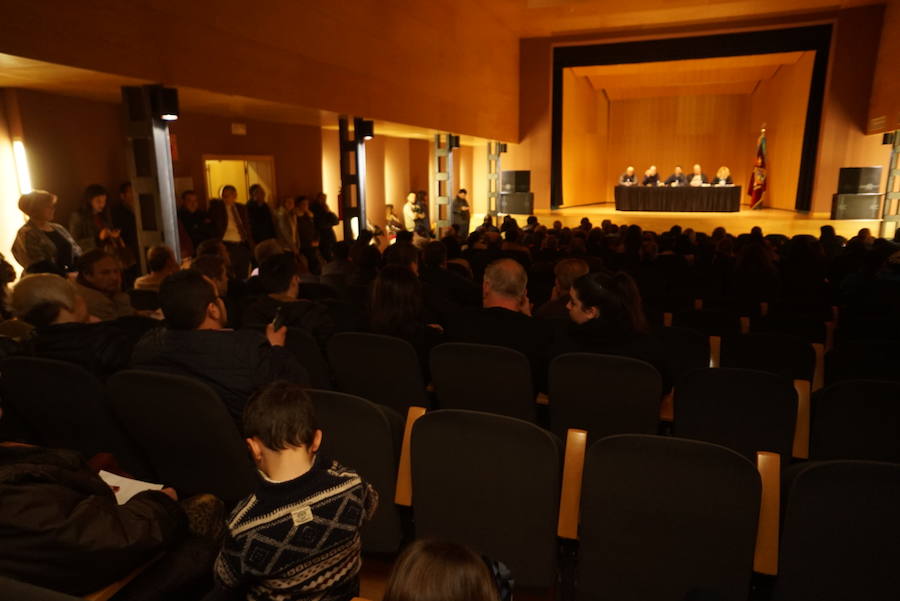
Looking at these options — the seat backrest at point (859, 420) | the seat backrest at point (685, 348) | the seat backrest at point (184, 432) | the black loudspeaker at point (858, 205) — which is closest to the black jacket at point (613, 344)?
the seat backrest at point (685, 348)

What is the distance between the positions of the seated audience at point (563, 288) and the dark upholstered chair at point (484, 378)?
1.16 meters

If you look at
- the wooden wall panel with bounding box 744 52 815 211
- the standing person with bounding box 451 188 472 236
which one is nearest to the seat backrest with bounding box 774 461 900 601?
the standing person with bounding box 451 188 472 236

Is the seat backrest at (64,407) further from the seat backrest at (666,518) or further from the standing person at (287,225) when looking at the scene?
the standing person at (287,225)

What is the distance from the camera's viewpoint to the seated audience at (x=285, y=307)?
3355 millimetres

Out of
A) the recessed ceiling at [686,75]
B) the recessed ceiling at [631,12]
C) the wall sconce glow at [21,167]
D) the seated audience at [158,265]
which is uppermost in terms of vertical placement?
the recessed ceiling at [631,12]

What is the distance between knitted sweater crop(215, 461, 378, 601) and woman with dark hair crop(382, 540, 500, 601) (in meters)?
0.56

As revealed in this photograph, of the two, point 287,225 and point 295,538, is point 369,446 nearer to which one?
point 295,538

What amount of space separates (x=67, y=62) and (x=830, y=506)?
5.13 metres

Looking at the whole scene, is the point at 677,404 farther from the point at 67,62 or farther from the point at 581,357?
the point at 67,62

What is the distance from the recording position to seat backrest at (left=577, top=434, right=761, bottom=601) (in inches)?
65.6

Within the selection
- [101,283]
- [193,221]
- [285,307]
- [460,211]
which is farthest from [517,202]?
[285,307]

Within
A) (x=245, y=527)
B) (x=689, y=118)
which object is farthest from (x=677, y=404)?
(x=689, y=118)

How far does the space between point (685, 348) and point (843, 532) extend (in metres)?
1.65

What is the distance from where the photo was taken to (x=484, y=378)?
2752 millimetres
